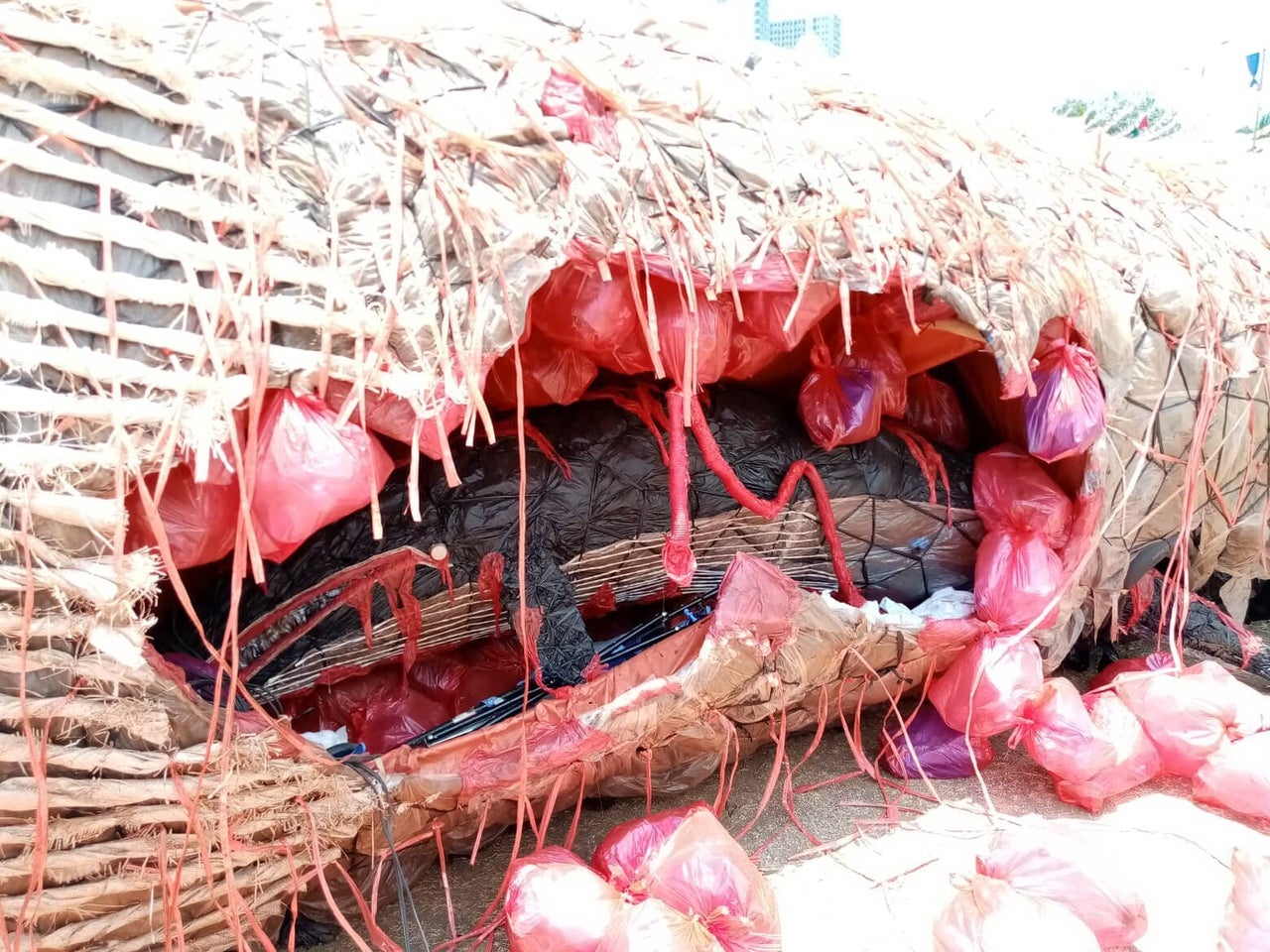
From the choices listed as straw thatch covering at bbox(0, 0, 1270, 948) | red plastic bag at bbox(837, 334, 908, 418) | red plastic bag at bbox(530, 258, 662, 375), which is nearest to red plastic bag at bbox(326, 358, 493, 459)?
straw thatch covering at bbox(0, 0, 1270, 948)

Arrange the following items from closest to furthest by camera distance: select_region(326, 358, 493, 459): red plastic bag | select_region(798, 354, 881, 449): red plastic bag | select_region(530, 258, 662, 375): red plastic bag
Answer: select_region(326, 358, 493, 459): red plastic bag
select_region(530, 258, 662, 375): red plastic bag
select_region(798, 354, 881, 449): red plastic bag

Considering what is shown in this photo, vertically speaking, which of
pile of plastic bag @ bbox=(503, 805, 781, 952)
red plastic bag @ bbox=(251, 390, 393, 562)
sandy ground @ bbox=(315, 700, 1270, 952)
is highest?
red plastic bag @ bbox=(251, 390, 393, 562)

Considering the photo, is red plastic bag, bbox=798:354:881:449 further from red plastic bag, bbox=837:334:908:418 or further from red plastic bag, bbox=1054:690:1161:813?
red plastic bag, bbox=1054:690:1161:813

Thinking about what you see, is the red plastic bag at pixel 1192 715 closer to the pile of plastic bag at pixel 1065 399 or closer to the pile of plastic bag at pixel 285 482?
the pile of plastic bag at pixel 1065 399

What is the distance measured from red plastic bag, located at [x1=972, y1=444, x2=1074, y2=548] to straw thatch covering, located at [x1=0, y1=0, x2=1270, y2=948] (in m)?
0.40

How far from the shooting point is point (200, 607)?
1.75 meters

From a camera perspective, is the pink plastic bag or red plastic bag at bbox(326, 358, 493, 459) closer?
red plastic bag at bbox(326, 358, 493, 459)

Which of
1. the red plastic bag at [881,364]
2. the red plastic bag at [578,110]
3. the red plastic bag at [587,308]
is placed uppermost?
the red plastic bag at [578,110]

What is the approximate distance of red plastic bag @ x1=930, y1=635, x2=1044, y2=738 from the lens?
1.85 metres

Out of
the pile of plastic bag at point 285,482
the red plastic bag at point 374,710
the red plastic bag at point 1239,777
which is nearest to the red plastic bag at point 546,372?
the pile of plastic bag at point 285,482

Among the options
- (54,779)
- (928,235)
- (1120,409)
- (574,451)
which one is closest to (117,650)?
(54,779)

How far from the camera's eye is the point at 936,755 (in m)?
1.97

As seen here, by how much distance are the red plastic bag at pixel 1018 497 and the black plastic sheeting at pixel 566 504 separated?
60mm

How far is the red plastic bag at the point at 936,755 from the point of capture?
1.96 meters
